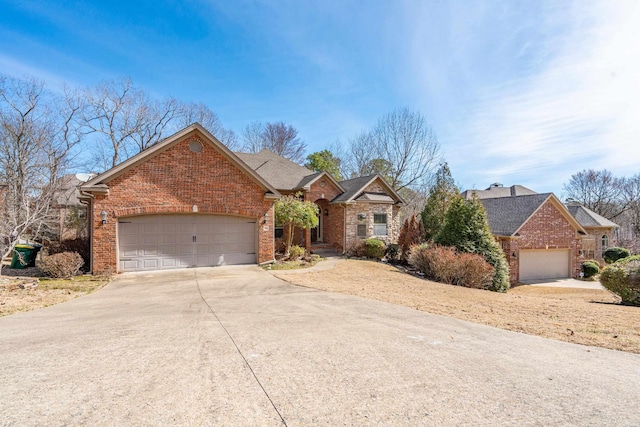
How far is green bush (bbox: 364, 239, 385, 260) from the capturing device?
18.1 m

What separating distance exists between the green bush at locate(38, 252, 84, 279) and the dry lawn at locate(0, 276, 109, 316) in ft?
1.07

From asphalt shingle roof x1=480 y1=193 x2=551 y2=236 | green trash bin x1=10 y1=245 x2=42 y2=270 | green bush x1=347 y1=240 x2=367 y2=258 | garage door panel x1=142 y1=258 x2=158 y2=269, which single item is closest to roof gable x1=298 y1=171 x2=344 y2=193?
green bush x1=347 y1=240 x2=367 y2=258

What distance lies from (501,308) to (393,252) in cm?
988

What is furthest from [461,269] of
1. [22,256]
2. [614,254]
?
[614,254]

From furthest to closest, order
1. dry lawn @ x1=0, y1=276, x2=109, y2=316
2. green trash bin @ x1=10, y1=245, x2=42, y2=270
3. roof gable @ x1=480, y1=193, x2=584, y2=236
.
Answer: roof gable @ x1=480, y1=193, x2=584, y2=236 → green trash bin @ x1=10, y1=245, x2=42, y2=270 → dry lawn @ x1=0, y1=276, x2=109, y2=316

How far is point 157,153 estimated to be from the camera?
1260cm

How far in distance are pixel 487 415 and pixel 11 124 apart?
84.9 feet

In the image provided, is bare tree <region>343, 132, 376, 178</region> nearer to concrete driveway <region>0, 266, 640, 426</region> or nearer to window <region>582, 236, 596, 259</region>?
window <region>582, 236, 596, 259</region>

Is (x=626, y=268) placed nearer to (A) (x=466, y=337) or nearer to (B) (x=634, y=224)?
(A) (x=466, y=337)

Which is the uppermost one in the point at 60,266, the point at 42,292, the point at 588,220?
the point at 588,220

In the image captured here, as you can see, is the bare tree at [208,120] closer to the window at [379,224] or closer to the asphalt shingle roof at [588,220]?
the window at [379,224]

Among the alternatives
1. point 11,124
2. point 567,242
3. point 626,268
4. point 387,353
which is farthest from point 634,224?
point 11,124

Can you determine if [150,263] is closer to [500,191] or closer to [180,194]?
[180,194]

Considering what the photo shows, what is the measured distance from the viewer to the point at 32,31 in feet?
46.0
